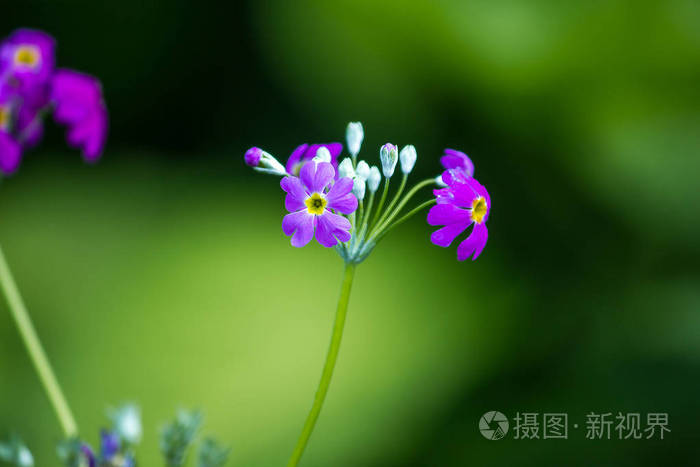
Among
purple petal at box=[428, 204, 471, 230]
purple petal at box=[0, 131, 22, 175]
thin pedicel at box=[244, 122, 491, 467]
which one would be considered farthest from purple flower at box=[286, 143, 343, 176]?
purple petal at box=[0, 131, 22, 175]

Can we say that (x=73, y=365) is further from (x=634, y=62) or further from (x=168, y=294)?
(x=634, y=62)

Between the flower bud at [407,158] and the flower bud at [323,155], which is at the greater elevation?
the flower bud at [407,158]

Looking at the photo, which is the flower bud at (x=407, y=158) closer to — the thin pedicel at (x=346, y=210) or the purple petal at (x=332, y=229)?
the thin pedicel at (x=346, y=210)

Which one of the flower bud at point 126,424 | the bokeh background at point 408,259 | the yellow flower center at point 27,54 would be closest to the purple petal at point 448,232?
the flower bud at point 126,424

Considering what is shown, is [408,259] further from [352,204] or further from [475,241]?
[352,204]

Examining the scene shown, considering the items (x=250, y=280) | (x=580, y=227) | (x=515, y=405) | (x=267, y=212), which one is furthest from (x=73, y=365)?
(x=580, y=227)

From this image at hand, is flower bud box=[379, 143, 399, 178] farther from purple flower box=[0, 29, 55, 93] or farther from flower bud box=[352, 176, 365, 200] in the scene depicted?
purple flower box=[0, 29, 55, 93]
